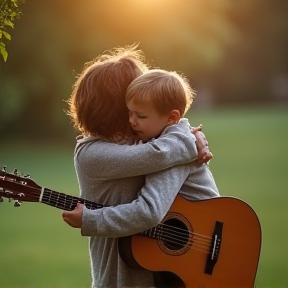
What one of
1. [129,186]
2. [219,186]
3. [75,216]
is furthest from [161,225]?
[219,186]

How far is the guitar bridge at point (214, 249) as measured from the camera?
7.75 feet

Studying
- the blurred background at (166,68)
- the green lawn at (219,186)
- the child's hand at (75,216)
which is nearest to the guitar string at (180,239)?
the child's hand at (75,216)

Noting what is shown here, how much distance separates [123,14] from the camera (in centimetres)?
621

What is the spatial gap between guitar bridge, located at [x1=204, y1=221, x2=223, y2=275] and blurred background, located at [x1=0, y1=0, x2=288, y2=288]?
10.9ft

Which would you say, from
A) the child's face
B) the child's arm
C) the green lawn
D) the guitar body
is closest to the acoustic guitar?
the guitar body

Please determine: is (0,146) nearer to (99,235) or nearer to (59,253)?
(59,253)

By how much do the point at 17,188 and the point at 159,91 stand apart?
0.50 m

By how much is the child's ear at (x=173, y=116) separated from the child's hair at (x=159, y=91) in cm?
1

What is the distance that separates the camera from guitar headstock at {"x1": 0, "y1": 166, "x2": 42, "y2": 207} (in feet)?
7.22

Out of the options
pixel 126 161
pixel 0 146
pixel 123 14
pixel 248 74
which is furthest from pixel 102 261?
pixel 248 74

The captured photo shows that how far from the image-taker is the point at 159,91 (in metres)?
2.27

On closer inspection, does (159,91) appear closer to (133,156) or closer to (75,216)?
(133,156)

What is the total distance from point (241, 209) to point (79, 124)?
57 cm

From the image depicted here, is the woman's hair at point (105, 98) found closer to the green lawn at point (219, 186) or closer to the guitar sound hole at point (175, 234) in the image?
the guitar sound hole at point (175, 234)
